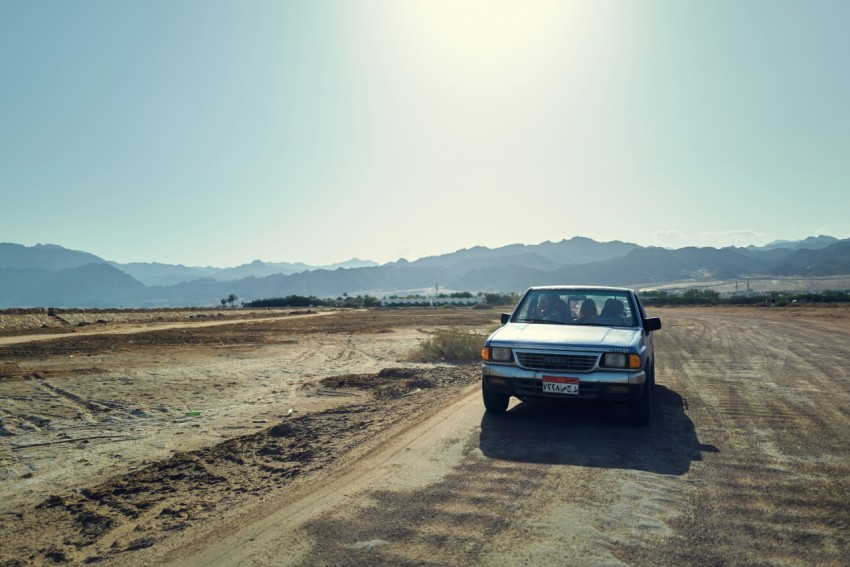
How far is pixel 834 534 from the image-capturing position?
3895 mm

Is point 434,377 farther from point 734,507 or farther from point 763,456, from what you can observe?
point 734,507

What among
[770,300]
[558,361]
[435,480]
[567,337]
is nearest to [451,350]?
[567,337]

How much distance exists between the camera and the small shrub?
597 inches

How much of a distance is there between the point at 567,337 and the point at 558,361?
21.0 inches

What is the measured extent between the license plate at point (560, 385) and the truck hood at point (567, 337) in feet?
1.27

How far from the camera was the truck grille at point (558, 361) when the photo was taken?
6.86 metres

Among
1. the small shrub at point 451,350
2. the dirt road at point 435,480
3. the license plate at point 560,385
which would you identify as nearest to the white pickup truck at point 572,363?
the license plate at point 560,385

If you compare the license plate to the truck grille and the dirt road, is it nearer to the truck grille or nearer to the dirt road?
the truck grille

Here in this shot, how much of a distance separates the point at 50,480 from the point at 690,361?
42.2 feet

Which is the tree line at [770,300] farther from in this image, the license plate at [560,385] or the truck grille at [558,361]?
the license plate at [560,385]

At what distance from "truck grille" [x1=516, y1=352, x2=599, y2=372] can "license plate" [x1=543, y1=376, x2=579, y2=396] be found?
0.37 feet

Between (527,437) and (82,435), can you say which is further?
(82,435)

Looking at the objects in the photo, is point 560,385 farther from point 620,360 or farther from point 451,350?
point 451,350

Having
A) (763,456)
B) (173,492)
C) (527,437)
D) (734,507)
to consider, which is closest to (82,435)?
(173,492)
